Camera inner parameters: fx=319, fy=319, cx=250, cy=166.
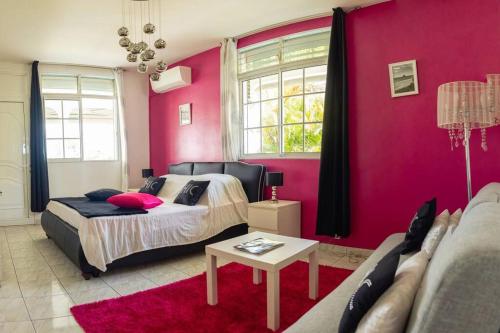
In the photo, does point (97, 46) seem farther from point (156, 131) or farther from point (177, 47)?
point (156, 131)

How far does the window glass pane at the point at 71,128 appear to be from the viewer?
5.79m

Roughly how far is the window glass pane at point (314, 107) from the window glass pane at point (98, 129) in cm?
393

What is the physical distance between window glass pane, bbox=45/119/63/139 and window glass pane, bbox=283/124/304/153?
4.18 m

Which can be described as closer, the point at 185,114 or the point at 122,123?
the point at 185,114

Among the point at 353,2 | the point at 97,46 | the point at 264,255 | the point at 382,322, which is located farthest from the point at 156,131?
the point at 382,322

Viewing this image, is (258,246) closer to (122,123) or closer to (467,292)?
(467,292)

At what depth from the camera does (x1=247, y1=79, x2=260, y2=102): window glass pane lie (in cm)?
452

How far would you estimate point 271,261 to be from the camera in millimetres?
2080

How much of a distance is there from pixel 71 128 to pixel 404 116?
5479mm

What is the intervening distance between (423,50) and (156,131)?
4.77 m

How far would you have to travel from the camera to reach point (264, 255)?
221 centimetres

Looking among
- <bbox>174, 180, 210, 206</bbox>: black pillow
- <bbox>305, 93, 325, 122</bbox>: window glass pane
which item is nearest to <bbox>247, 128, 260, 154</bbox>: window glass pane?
<bbox>305, 93, 325, 122</bbox>: window glass pane

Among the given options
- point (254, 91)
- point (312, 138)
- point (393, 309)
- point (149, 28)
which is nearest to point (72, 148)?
point (254, 91)

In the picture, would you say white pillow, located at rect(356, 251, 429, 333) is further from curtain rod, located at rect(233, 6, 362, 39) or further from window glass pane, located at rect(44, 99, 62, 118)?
window glass pane, located at rect(44, 99, 62, 118)
